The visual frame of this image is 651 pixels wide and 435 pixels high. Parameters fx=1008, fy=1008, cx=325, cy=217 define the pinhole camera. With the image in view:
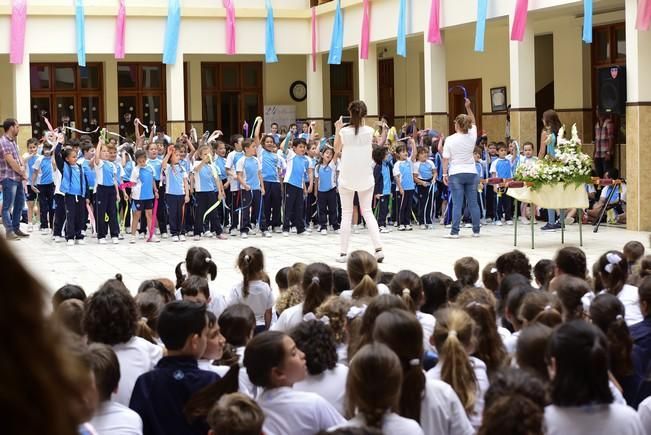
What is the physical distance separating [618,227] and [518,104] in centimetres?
306

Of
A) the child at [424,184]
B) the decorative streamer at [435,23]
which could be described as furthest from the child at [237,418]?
the decorative streamer at [435,23]

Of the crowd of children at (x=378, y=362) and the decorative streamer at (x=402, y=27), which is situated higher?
→ the decorative streamer at (x=402, y=27)

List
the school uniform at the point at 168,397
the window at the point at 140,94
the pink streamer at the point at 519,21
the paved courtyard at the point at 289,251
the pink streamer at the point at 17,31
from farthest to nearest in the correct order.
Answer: the window at the point at 140,94 < the pink streamer at the point at 17,31 < the pink streamer at the point at 519,21 < the paved courtyard at the point at 289,251 < the school uniform at the point at 168,397

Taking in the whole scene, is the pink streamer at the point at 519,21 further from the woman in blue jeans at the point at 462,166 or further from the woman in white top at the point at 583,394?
A: the woman in white top at the point at 583,394

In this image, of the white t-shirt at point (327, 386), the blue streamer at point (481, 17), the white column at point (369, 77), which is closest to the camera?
the white t-shirt at point (327, 386)

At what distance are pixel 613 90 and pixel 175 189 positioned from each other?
666cm

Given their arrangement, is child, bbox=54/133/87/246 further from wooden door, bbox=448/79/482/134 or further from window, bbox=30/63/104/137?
window, bbox=30/63/104/137

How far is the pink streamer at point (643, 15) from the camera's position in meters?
13.3

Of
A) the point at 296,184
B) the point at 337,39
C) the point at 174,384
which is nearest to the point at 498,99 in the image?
the point at 337,39

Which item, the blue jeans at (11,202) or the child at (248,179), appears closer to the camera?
the blue jeans at (11,202)

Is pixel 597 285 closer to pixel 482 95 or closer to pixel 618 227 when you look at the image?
pixel 618 227

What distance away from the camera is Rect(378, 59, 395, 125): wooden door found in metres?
26.0

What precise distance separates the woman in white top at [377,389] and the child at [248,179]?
11542 millimetres

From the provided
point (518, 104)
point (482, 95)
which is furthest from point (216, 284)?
point (482, 95)
